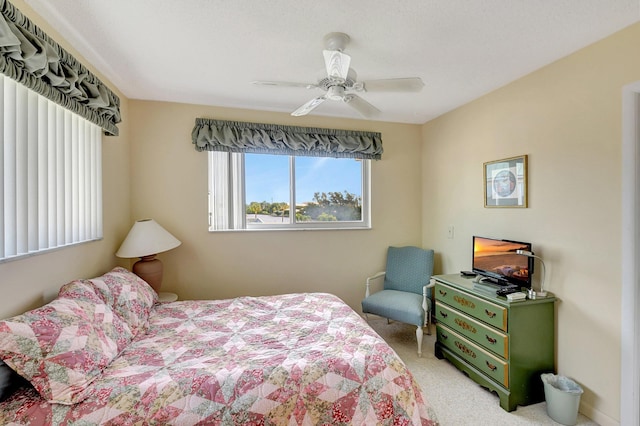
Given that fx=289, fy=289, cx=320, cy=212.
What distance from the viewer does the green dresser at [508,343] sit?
2053mm

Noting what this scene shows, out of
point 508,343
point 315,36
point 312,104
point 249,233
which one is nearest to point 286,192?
point 249,233

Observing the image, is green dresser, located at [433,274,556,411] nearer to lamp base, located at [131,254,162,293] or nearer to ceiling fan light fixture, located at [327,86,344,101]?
ceiling fan light fixture, located at [327,86,344,101]

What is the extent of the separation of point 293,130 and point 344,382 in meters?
2.57

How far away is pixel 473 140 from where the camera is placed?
9.65ft

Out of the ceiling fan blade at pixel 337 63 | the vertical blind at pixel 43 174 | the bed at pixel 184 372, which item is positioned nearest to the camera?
the bed at pixel 184 372

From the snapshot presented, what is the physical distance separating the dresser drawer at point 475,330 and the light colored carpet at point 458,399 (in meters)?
0.37

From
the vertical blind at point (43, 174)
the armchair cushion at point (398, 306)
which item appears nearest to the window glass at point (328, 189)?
the armchair cushion at point (398, 306)

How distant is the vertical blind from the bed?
38 cm

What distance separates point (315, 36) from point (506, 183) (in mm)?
2025

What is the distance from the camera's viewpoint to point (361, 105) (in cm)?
217

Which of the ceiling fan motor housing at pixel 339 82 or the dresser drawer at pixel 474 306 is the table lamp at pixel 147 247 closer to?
the ceiling fan motor housing at pixel 339 82

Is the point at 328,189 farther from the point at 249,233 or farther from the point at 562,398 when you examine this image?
the point at 562,398

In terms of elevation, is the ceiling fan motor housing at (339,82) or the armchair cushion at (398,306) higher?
the ceiling fan motor housing at (339,82)

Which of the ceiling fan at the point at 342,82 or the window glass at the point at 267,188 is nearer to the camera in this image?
the ceiling fan at the point at 342,82
